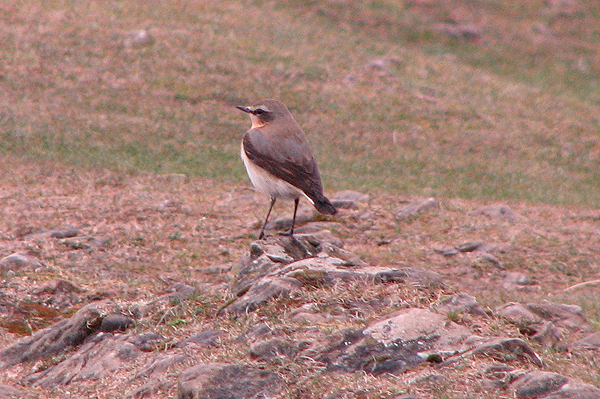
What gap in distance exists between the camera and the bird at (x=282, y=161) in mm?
7414

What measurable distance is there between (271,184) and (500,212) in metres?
3.58

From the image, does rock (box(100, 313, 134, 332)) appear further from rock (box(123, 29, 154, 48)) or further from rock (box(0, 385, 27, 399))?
rock (box(123, 29, 154, 48))

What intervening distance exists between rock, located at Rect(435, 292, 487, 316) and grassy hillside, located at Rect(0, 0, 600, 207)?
555cm

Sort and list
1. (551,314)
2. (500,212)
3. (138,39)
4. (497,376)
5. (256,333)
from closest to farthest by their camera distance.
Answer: (497,376), (256,333), (551,314), (500,212), (138,39)

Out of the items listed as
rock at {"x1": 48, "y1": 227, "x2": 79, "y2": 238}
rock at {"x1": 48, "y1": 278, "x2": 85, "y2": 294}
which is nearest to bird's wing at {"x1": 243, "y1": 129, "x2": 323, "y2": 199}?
rock at {"x1": 48, "y1": 278, "x2": 85, "y2": 294}

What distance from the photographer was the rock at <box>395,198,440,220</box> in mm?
9805

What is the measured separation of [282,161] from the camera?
24.7 feet

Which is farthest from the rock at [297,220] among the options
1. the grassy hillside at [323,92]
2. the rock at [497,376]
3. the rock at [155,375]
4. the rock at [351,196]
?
the rock at [497,376]

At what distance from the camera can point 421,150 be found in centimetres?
1280

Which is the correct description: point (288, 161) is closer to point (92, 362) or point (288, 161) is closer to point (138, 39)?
point (92, 362)

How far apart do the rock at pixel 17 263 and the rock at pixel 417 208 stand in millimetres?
3879

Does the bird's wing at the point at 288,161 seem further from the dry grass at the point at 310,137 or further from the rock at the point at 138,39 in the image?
the rock at the point at 138,39

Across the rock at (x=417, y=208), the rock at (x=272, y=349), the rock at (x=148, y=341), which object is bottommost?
the rock at (x=417, y=208)

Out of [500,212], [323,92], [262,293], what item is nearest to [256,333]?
[262,293]
